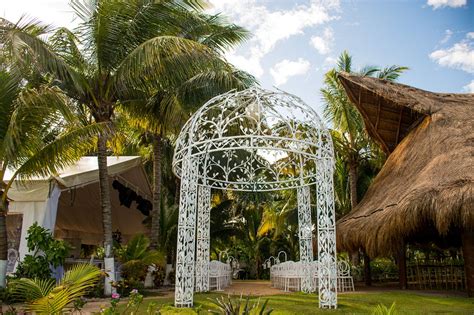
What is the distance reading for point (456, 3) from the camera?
7777mm

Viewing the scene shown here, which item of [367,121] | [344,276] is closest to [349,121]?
[367,121]

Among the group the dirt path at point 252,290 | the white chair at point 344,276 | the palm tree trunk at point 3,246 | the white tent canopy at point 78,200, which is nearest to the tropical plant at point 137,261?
the white tent canopy at point 78,200

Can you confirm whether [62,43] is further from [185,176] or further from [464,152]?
[464,152]

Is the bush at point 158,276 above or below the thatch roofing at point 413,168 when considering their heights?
below

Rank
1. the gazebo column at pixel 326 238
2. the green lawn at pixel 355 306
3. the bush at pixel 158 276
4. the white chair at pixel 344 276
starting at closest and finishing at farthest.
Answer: the green lawn at pixel 355 306
the gazebo column at pixel 326 238
the white chair at pixel 344 276
the bush at pixel 158 276

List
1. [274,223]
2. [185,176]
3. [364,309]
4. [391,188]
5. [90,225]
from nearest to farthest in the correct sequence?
[364,309] → [185,176] → [391,188] → [90,225] → [274,223]

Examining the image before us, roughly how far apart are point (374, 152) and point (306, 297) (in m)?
10.2

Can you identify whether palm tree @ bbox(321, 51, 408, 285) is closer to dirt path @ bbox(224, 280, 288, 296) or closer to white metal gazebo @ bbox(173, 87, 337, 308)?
dirt path @ bbox(224, 280, 288, 296)

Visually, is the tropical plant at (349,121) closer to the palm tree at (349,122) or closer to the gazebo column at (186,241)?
the palm tree at (349,122)

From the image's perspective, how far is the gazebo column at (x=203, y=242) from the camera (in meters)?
10.0

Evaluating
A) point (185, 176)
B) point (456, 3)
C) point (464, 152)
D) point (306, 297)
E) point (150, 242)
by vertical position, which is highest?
point (456, 3)

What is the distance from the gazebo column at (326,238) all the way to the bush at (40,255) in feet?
17.1

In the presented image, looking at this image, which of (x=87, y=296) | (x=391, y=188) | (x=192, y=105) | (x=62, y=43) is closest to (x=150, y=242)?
(x=87, y=296)

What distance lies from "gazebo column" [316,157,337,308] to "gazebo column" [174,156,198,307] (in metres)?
2.31
